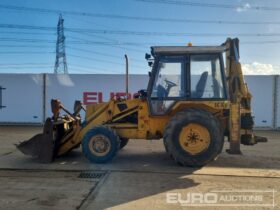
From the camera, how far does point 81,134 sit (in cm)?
864

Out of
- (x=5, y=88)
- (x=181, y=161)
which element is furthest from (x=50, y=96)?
(x=181, y=161)

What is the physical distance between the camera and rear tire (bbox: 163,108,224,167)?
7652 millimetres

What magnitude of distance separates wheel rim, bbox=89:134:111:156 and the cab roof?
7.00 ft

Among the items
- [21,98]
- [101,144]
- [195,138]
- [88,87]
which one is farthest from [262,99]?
[21,98]

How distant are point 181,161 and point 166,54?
2.25m

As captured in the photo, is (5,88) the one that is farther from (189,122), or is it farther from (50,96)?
(189,122)

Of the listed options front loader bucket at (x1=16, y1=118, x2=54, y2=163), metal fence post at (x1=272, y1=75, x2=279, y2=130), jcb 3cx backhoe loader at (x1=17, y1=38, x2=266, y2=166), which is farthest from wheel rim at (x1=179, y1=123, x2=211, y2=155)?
metal fence post at (x1=272, y1=75, x2=279, y2=130)

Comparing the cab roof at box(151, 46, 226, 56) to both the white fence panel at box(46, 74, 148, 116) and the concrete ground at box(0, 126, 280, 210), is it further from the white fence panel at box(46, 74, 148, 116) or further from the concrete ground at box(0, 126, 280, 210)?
the white fence panel at box(46, 74, 148, 116)

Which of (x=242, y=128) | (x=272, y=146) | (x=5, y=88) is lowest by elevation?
(x=272, y=146)

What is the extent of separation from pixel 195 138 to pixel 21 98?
40.4ft

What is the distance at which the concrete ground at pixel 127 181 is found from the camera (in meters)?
5.45

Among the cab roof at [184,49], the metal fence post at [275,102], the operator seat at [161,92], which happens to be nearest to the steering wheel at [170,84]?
the operator seat at [161,92]

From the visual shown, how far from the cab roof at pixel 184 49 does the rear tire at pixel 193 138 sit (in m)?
1.27

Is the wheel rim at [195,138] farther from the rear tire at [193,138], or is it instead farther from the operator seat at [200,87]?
the operator seat at [200,87]
